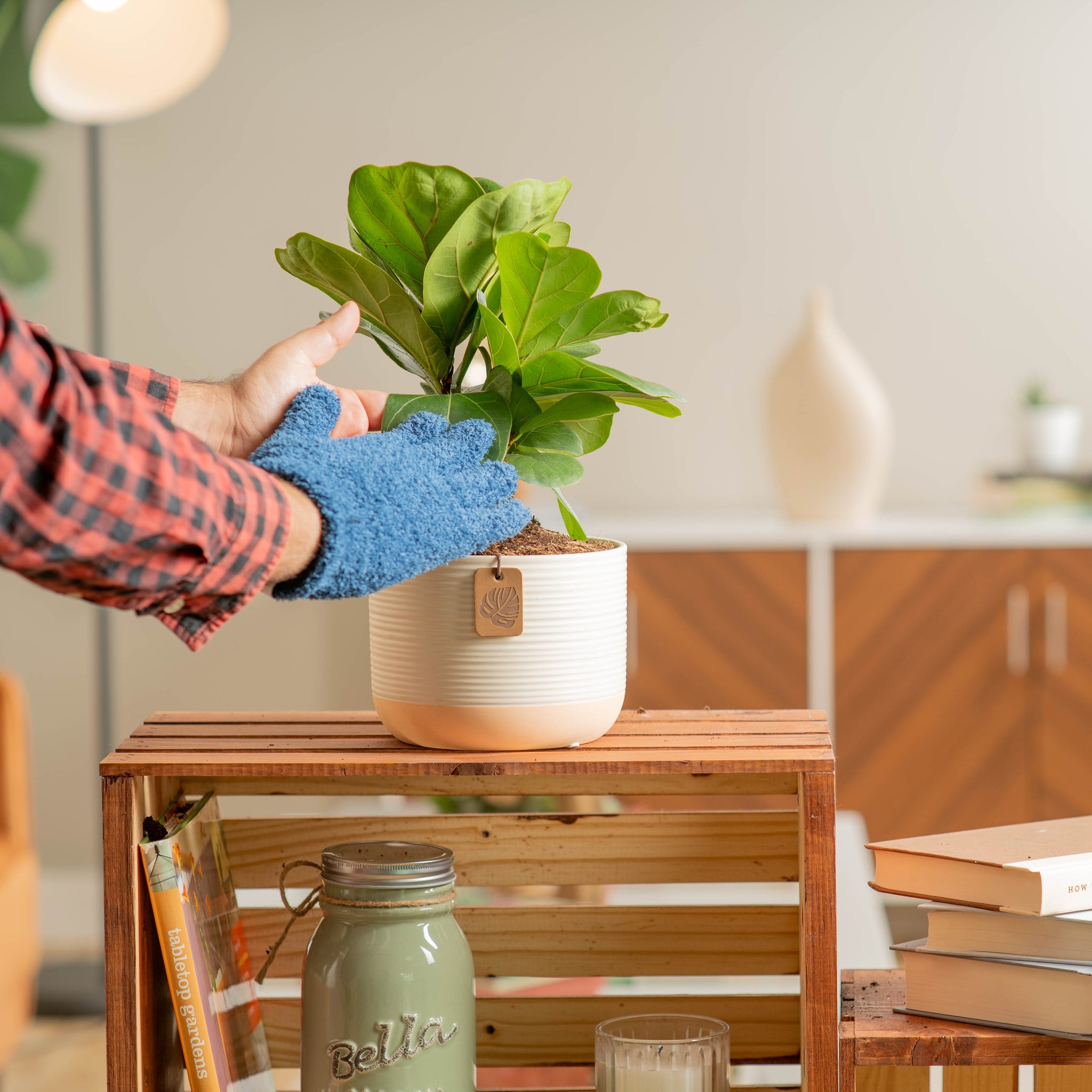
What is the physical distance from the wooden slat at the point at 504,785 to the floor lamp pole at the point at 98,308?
7.18 ft

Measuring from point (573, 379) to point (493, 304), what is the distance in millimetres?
75

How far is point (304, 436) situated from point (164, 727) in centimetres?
30

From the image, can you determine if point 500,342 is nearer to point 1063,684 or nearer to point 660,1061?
point 660,1061

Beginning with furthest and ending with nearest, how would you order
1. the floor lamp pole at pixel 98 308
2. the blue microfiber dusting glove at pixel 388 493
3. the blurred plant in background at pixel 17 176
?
the blurred plant in background at pixel 17 176 → the floor lamp pole at pixel 98 308 → the blue microfiber dusting glove at pixel 388 493

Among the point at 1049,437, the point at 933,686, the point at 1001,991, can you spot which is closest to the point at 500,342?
the point at 1001,991

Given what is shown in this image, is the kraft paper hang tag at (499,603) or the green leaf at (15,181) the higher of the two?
the green leaf at (15,181)

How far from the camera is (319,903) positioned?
88 cm

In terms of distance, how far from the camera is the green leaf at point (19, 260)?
10.5ft

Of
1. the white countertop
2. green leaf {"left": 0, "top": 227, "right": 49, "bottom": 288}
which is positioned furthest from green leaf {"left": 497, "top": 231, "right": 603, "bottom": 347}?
green leaf {"left": 0, "top": 227, "right": 49, "bottom": 288}

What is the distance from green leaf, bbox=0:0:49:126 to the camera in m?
3.08

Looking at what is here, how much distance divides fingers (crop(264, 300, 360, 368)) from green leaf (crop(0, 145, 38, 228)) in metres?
2.66

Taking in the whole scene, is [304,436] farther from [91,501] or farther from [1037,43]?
[1037,43]

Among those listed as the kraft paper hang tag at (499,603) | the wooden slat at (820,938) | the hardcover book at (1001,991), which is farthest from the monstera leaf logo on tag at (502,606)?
the hardcover book at (1001,991)

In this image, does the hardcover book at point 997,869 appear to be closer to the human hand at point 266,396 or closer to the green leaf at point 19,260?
→ the human hand at point 266,396
